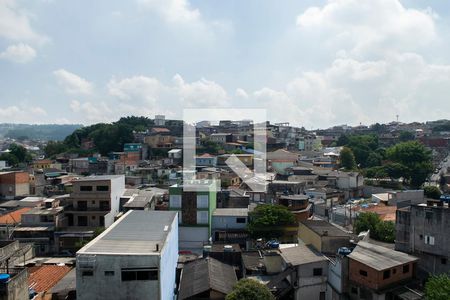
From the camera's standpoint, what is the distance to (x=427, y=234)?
1566 cm

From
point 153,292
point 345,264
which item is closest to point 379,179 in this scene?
point 345,264

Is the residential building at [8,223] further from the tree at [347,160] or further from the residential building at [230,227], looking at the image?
the tree at [347,160]

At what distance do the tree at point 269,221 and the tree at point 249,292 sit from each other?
Answer: 8508 mm

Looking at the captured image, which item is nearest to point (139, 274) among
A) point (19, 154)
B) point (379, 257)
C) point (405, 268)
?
point (379, 257)

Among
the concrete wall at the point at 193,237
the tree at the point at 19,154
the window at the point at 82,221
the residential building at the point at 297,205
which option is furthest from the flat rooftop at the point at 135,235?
the tree at the point at 19,154

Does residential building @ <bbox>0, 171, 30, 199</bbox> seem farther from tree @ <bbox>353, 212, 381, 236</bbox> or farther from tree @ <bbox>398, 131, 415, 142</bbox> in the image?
tree @ <bbox>398, 131, 415, 142</bbox>

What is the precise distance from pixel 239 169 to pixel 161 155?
56.5 feet

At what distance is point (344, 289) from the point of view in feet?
49.4

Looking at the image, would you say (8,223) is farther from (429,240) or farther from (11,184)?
(429,240)

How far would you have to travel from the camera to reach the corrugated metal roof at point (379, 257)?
559 inches

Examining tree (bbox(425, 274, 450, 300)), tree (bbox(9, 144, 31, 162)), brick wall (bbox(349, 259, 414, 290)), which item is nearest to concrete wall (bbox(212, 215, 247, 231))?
brick wall (bbox(349, 259, 414, 290))

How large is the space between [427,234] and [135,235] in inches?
472

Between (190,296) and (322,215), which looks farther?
(322,215)

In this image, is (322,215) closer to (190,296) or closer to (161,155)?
(190,296)
